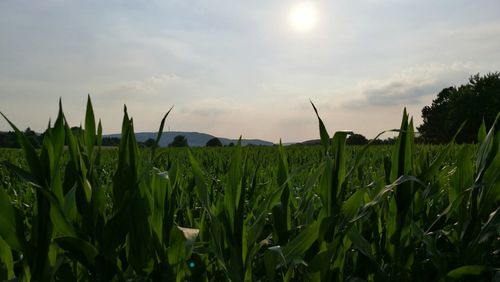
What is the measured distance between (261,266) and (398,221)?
36cm

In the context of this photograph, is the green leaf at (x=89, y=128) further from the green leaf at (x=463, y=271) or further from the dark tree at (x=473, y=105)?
the dark tree at (x=473, y=105)

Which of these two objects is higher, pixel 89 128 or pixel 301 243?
pixel 89 128

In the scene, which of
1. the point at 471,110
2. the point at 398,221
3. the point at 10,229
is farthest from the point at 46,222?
the point at 471,110

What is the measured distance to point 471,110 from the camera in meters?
49.2

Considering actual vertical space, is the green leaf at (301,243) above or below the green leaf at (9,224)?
below

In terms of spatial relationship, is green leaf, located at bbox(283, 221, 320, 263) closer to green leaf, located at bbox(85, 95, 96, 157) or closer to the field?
the field

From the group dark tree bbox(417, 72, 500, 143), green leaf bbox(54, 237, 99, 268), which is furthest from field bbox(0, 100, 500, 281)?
dark tree bbox(417, 72, 500, 143)

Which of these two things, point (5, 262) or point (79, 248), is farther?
point (5, 262)

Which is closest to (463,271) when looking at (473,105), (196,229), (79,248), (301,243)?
(301,243)

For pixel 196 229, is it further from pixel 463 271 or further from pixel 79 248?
pixel 463 271

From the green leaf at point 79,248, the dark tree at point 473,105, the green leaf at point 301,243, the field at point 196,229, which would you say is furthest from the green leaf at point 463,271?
the dark tree at point 473,105

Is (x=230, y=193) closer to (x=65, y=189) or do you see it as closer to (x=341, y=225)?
(x=341, y=225)

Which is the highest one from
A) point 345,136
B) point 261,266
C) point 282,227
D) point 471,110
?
point 471,110

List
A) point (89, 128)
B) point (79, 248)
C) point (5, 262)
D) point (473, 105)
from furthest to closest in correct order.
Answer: point (473, 105) → point (89, 128) → point (5, 262) → point (79, 248)
